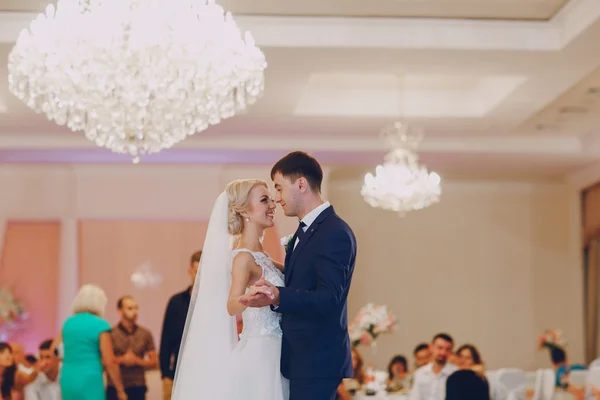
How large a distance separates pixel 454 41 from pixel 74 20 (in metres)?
2.95

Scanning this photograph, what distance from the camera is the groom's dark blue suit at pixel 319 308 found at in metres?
3.41

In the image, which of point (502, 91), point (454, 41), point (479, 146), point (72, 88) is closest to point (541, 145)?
point (479, 146)

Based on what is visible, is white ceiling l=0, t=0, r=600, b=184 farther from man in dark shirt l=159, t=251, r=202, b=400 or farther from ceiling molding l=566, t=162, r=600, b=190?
man in dark shirt l=159, t=251, r=202, b=400

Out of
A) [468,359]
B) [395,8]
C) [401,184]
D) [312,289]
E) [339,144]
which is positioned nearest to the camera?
[312,289]

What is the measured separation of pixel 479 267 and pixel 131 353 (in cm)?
739

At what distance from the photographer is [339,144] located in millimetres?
10656

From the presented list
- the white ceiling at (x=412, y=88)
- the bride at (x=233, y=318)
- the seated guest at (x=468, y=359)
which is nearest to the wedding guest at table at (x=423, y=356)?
the seated guest at (x=468, y=359)

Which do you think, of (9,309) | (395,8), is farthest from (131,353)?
(9,309)

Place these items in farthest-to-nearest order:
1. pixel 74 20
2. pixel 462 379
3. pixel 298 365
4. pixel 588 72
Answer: pixel 588 72 → pixel 74 20 → pixel 462 379 → pixel 298 365

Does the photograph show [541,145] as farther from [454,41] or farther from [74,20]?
[74,20]

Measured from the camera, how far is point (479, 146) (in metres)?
10.8

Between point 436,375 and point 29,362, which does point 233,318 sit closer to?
point 436,375

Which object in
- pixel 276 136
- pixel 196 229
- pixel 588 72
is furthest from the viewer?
pixel 196 229

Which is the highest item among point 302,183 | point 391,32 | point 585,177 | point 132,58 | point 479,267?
point 391,32
